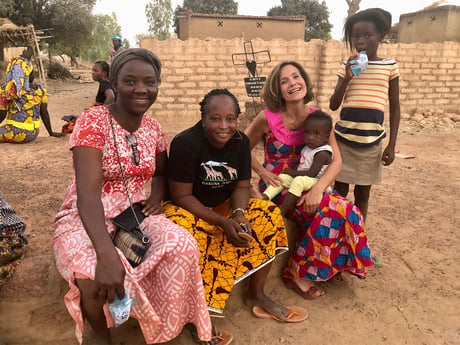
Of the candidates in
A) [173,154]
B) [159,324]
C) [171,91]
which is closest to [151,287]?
[159,324]

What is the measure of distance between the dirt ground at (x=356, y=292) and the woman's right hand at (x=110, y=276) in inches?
24.5

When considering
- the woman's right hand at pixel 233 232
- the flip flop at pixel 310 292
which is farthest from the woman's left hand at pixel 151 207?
the flip flop at pixel 310 292

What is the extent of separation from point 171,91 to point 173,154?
21.3 ft

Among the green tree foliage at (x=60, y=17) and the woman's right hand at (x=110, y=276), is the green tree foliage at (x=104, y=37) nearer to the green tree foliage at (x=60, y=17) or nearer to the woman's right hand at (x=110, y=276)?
the green tree foliage at (x=60, y=17)

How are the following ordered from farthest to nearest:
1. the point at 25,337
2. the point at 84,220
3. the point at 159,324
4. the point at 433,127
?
1. the point at 433,127
2. the point at 25,337
3. the point at 159,324
4. the point at 84,220

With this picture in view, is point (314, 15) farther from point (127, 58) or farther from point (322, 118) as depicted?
point (127, 58)

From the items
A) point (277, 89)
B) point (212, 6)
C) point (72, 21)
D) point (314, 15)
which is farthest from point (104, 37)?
point (277, 89)

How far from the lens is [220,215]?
2152mm

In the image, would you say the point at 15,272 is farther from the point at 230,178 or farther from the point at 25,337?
the point at 230,178

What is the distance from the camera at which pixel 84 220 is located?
5.39 feet

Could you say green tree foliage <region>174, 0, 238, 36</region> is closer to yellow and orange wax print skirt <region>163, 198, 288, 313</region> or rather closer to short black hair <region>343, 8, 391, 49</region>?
short black hair <region>343, 8, 391, 49</region>

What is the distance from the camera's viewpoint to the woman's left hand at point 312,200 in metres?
Answer: 2.36

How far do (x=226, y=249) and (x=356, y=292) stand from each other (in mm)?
1071

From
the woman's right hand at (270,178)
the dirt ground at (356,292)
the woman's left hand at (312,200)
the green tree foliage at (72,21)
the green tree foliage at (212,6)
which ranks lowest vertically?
the dirt ground at (356,292)
